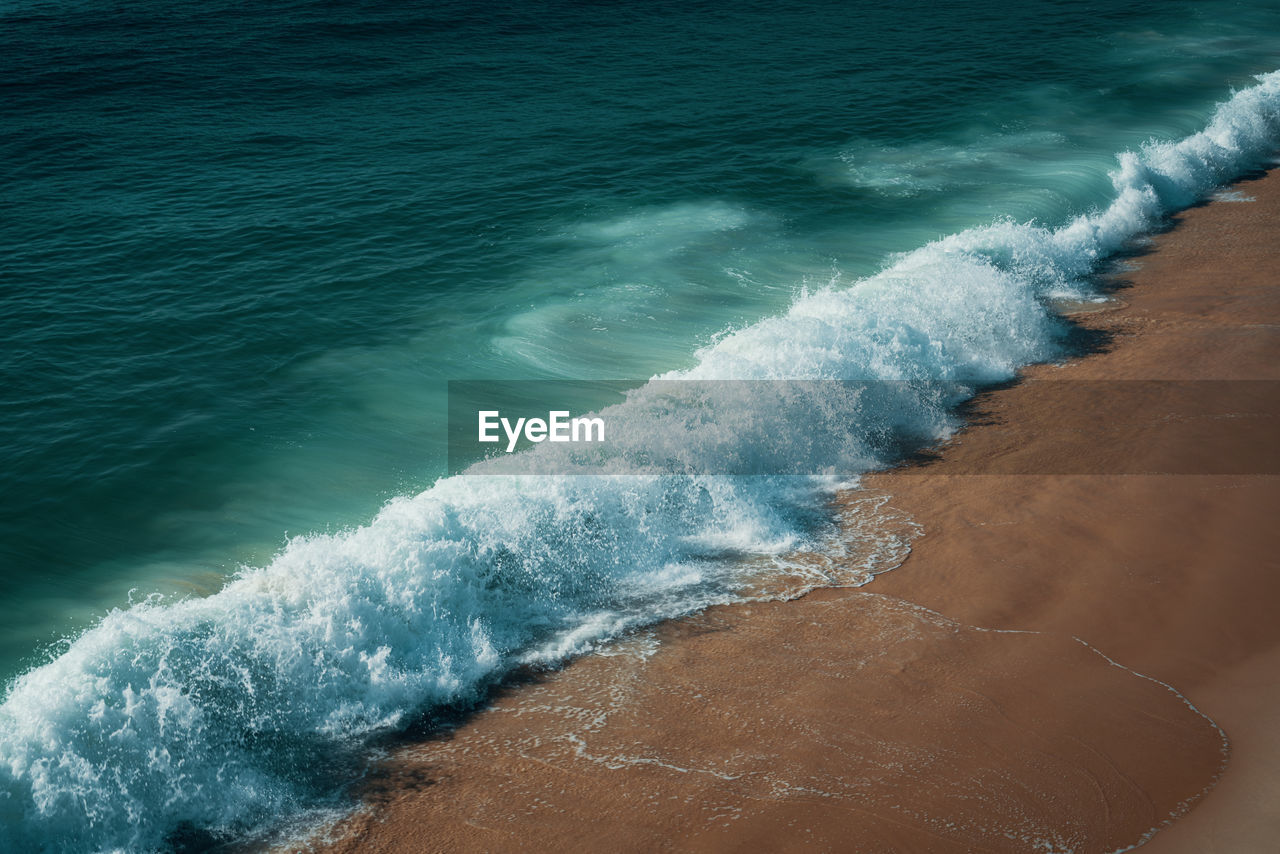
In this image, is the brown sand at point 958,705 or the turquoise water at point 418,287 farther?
the turquoise water at point 418,287

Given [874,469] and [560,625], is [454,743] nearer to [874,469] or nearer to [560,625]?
[560,625]

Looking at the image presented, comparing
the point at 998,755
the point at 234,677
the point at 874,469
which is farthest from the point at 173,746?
the point at 874,469

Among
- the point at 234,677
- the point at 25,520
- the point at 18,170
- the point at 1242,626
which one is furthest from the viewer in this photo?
the point at 18,170

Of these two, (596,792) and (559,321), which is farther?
(559,321)

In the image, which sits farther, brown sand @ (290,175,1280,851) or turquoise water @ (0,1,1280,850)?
turquoise water @ (0,1,1280,850)
